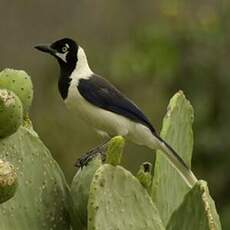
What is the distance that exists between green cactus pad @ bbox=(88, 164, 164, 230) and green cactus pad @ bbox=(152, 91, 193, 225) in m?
0.20

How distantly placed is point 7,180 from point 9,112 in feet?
0.80

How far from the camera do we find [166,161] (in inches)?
95.0

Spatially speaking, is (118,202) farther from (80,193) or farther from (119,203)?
(80,193)

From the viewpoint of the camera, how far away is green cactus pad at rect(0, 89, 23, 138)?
2.01m

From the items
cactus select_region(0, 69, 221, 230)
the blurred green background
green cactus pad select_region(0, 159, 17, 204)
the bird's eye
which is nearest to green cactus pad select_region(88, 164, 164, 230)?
cactus select_region(0, 69, 221, 230)

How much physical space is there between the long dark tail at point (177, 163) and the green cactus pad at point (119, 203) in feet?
1.34

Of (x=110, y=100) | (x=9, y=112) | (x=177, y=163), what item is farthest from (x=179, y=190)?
(x=110, y=100)

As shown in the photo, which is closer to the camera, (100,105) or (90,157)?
(90,157)

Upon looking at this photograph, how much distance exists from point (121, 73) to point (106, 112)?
4187 millimetres

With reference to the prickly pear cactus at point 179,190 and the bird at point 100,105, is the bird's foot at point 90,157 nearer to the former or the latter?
the prickly pear cactus at point 179,190

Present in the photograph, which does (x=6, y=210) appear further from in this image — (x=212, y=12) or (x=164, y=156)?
(x=212, y=12)

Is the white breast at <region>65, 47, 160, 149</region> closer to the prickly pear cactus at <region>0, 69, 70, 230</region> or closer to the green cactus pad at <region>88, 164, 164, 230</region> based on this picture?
the prickly pear cactus at <region>0, 69, 70, 230</region>

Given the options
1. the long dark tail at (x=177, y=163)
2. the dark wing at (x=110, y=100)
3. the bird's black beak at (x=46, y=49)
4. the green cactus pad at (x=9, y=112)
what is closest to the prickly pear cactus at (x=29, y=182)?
the green cactus pad at (x=9, y=112)

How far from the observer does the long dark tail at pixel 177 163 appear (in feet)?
→ 8.31
